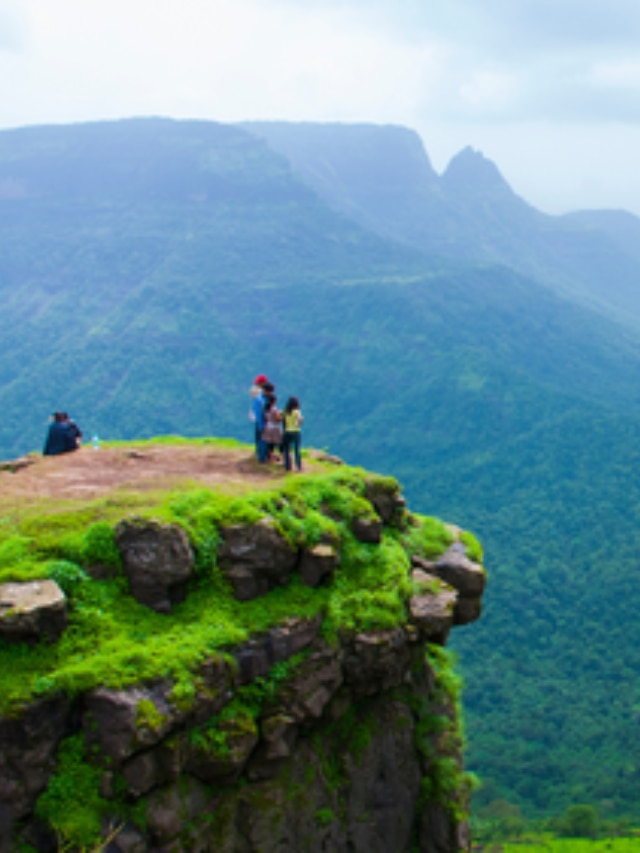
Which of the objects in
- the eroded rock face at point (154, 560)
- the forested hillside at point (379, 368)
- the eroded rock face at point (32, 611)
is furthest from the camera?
the forested hillside at point (379, 368)

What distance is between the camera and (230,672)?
1273 cm

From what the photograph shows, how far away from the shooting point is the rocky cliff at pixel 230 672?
37.2ft

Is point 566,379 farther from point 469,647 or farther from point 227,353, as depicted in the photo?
point 469,647

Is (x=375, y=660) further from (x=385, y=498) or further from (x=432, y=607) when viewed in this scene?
(x=385, y=498)

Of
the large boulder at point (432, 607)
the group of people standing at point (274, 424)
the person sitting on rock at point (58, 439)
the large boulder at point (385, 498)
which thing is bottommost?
the large boulder at point (432, 607)

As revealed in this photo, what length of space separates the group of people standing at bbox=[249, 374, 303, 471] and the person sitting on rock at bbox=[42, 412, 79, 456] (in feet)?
15.6

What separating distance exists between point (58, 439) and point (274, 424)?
5616 mm

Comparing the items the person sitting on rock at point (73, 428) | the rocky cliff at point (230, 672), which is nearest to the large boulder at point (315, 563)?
the rocky cliff at point (230, 672)

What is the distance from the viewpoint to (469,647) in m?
73.4

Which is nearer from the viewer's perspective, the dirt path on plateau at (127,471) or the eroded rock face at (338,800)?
the eroded rock face at (338,800)

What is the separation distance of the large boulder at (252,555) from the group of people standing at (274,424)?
3.99m

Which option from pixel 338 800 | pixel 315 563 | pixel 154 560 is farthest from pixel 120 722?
pixel 338 800

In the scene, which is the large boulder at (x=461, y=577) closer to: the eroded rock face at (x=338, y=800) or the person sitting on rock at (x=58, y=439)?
the eroded rock face at (x=338, y=800)

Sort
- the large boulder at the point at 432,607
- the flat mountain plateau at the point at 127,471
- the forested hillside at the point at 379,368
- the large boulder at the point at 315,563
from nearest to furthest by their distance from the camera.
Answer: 1. the large boulder at the point at 315,563
2. the large boulder at the point at 432,607
3. the flat mountain plateau at the point at 127,471
4. the forested hillside at the point at 379,368
